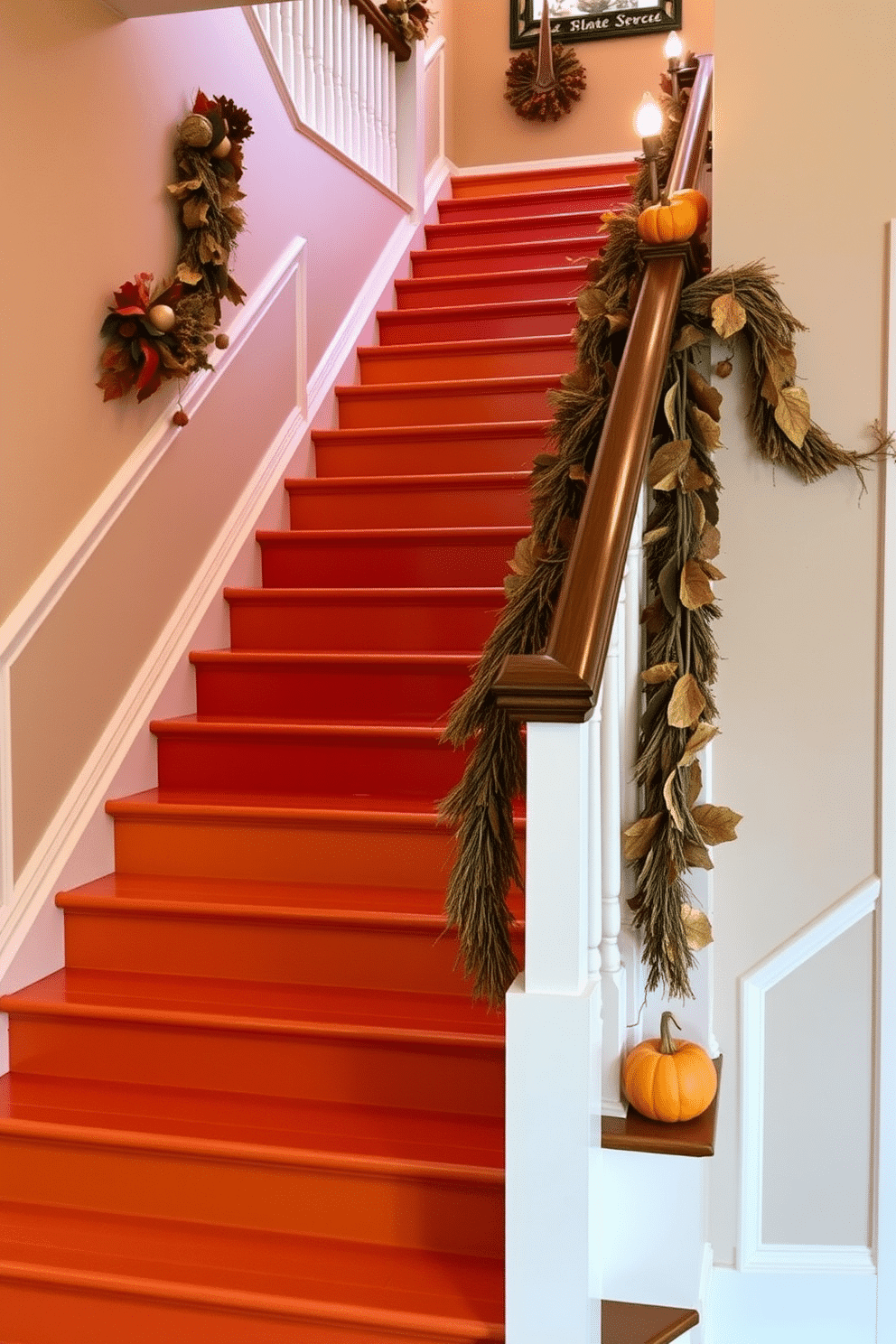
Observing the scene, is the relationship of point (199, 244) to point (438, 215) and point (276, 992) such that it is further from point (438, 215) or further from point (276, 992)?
point (438, 215)

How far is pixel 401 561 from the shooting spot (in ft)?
11.3

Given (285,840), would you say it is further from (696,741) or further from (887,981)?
(887,981)

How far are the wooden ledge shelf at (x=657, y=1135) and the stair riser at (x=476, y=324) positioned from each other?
299cm

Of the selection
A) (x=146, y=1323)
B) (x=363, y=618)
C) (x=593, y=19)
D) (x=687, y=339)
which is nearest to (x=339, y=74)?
(x=363, y=618)

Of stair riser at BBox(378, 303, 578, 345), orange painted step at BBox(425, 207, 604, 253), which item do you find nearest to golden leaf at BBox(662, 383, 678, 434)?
stair riser at BBox(378, 303, 578, 345)

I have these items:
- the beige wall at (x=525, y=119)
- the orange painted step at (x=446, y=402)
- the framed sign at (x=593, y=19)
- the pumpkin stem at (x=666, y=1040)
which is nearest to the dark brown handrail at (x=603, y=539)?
the pumpkin stem at (x=666, y=1040)

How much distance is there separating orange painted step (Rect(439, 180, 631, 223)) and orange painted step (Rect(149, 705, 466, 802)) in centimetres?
321

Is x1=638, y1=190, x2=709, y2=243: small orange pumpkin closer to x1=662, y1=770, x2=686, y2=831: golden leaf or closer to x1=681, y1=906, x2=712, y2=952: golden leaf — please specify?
x1=662, y1=770, x2=686, y2=831: golden leaf

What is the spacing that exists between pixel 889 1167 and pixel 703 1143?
2.02 ft

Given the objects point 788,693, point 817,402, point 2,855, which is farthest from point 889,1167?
point 2,855

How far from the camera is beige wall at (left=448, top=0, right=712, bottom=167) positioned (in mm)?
5973

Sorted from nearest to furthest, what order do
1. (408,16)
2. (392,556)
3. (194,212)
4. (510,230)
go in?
(194,212) < (392,556) < (408,16) < (510,230)

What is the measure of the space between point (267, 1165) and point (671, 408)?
1.45 metres

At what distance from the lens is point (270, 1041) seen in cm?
224
